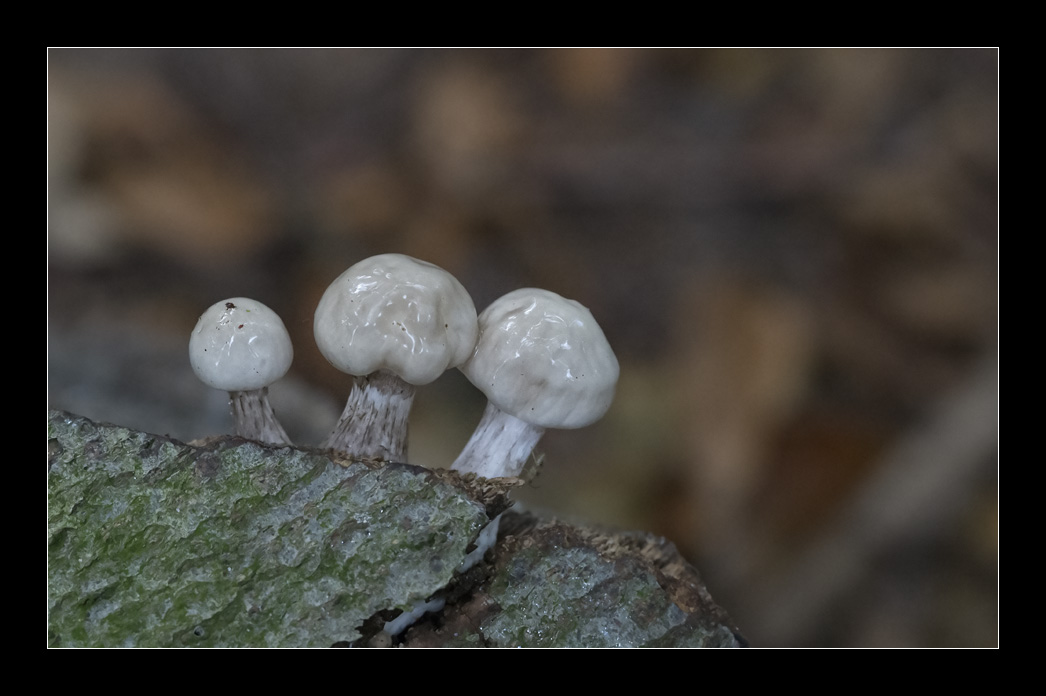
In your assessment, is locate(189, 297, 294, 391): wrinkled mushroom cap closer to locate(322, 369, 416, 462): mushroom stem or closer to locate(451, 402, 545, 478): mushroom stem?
locate(322, 369, 416, 462): mushroom stem

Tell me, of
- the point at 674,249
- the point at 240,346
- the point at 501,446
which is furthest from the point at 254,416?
the point at 674,249

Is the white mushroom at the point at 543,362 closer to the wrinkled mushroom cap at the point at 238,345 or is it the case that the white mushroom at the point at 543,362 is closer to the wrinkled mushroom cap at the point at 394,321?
the wrinkled mushroom cap at the point at 394,321

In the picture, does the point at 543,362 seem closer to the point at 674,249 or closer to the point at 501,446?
the point at 501,446

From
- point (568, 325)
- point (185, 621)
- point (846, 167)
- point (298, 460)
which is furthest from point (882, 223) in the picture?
point (185, 621)

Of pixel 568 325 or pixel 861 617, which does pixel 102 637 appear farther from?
pixel 861 617

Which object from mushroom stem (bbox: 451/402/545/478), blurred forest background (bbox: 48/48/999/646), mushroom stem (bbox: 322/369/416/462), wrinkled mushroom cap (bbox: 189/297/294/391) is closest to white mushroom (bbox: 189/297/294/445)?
wrinkled mushroom cap (bbox: 189/297/294/391)
